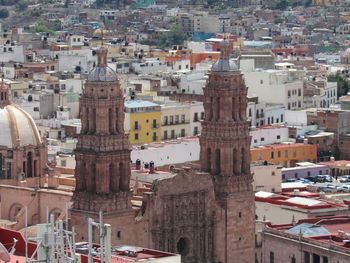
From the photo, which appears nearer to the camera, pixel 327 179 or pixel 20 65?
pixel 327 179

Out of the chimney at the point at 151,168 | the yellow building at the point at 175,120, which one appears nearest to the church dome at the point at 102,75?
the chimney at the point at 151,168

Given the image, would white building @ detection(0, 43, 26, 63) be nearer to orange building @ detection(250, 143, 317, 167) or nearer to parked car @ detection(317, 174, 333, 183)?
orange building @ detection(250, 143, 317, 167)

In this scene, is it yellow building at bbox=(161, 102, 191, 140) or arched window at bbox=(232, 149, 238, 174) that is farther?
yellow building at bbox=(161, 102, 191, 140)

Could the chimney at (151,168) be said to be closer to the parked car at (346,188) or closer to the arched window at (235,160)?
the arched window at (235,160)

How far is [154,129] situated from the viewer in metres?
124

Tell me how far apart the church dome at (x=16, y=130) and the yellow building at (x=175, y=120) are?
32735 mm

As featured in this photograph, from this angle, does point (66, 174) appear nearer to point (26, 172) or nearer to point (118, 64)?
point (26, 172)

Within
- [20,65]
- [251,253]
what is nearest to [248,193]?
[251,253]

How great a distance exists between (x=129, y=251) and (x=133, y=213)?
9.14 m

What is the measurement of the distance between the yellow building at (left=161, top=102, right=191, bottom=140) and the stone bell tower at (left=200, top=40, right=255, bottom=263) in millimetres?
37244

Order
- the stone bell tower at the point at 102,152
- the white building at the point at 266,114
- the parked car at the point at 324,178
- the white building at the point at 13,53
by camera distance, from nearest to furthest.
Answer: the stone bell tower at the point at 102,152
the parked car at the point at 324,178
the white building at the point at 266,114
the white building at the point at 13,53

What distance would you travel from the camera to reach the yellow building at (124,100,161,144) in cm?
12200

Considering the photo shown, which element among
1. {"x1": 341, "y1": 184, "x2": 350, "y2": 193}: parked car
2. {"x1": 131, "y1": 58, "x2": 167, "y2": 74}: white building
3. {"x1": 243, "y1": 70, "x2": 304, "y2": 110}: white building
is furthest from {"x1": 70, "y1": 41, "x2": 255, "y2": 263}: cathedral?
{"x1": 131, "y1": 58, "x2": 167, "y2": 74}: white building

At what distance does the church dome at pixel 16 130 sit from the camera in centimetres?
9231
